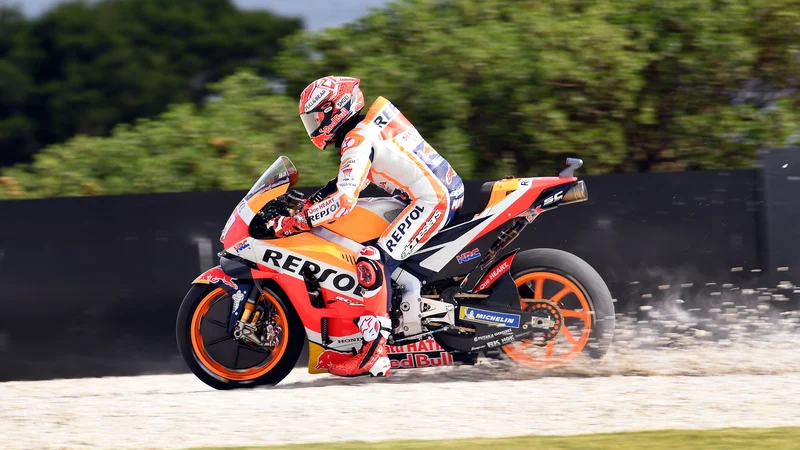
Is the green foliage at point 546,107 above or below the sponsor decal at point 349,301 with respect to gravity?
above

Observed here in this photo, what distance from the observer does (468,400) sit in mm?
6121

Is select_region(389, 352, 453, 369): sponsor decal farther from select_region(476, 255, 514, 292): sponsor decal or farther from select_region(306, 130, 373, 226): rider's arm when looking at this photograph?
select_region(306, 130, 373, 226): rider's arm

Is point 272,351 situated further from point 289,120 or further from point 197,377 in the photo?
point 289,120

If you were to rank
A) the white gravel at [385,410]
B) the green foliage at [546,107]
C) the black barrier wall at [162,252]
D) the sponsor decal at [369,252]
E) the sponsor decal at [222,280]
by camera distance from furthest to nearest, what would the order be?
the green foliage at [546,107], the black barrier wall at [162,252], the sponsor decal at [222,280], the sponsor decal at [369,252], the white gravel at [385,410]

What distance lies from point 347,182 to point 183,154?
304 centimetres

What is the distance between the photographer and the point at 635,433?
17.1 ft

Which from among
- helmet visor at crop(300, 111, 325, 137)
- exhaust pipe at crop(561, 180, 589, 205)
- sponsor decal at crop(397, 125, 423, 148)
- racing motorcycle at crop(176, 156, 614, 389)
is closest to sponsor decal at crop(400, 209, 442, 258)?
racing motorcycle at crop(176, 156, 614, 389)

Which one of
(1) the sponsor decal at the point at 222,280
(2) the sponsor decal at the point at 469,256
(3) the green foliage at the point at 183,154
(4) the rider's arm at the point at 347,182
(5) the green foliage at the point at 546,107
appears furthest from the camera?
(5) the green foliage at the point at 546,107

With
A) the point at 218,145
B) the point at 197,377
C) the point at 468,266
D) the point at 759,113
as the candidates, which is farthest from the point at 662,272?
the point at 218,145

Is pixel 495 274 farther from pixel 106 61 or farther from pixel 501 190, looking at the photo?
pixel 106 61

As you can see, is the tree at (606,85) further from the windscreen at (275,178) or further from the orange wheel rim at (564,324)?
the windscreen at (275,178)

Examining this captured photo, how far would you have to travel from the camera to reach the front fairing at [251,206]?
679 cm

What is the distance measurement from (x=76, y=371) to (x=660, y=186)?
4.35 metres

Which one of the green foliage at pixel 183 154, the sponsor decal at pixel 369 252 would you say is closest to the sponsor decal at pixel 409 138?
the sponsor decal at pixel 369 252
